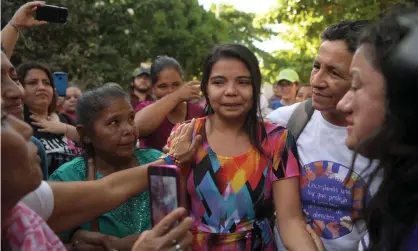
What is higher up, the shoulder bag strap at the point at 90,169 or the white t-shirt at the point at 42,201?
the white t-shirt at the point at 42,201

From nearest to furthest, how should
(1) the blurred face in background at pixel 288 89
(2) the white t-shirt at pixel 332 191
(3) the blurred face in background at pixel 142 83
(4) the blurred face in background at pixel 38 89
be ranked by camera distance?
1. (2) the white t-shirt at pixel 332 191
2. (4) the blurred face in background at pixel 38 89
3. (3) the blurred face in background at pixel 142 83
4. (1) the blurred face in background at pixel 288 89

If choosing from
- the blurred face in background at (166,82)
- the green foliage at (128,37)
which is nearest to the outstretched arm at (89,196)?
the blurred face in background at (166,82)

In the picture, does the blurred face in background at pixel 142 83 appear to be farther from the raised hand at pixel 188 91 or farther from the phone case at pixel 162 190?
the phone case at pixel 162 190

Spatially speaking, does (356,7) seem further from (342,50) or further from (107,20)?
(107,20)

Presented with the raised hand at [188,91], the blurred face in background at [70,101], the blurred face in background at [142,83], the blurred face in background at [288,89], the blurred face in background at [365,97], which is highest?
the blurred face in background at [365,97]

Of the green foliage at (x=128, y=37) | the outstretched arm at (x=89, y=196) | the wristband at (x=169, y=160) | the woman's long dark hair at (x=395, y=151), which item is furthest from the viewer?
the green foliage at (x=128, y=37)

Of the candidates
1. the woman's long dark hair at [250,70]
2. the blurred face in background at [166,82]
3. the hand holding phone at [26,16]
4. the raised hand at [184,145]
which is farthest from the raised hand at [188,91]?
the raised hand at [184,145]

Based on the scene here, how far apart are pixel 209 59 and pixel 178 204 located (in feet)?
4.12

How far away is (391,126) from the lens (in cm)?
189

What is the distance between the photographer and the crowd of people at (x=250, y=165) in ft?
6.18

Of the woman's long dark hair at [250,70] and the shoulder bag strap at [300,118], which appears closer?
the woman's long dark hair at [250,70]

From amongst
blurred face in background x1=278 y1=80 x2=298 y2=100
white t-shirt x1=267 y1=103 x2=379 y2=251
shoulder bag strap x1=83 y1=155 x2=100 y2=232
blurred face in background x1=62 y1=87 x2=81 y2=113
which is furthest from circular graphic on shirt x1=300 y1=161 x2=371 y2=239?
blurred face in background x1=278 y1=80 x2=298 y2=100

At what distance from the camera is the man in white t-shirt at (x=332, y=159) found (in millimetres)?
3043

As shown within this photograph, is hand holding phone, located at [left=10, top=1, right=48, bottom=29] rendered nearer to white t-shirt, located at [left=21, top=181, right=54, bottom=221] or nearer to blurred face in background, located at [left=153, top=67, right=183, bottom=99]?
blurred face in background, located at [left=153, top=67, right=183, bottom=99]
